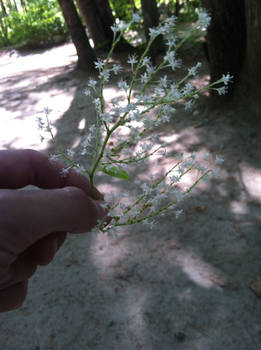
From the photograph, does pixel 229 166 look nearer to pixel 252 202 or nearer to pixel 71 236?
pixel 252 202

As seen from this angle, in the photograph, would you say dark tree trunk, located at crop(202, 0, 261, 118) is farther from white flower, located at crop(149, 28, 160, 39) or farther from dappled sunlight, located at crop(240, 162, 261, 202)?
white flower, located at crop(149, 28, 160, 39)

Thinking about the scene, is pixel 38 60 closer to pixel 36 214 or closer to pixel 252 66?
pixel 252 66

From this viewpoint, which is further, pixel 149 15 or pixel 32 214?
pixel 149 15

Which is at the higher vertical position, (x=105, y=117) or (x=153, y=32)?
(x=153, y=32)

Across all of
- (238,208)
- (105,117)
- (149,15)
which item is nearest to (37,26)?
(149,15)

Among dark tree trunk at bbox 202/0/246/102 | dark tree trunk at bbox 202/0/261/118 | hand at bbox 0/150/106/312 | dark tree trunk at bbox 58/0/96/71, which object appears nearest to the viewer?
hand at bbox 0/150/106/312

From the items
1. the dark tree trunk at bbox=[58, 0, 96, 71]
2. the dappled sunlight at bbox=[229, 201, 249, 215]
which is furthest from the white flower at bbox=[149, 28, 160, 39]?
the dark tree trunk at bbox=[58, 0, 96, 71]

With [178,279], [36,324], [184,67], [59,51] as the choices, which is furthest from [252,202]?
[59,51]
